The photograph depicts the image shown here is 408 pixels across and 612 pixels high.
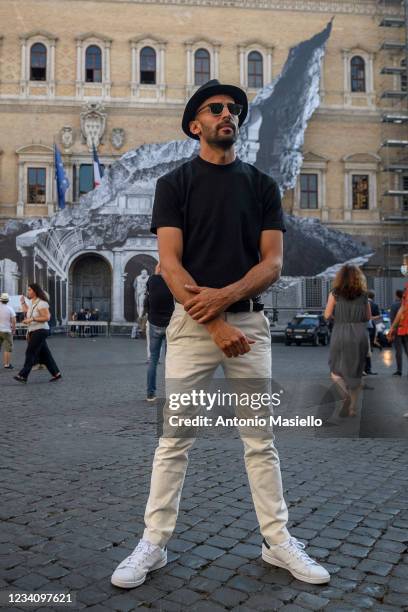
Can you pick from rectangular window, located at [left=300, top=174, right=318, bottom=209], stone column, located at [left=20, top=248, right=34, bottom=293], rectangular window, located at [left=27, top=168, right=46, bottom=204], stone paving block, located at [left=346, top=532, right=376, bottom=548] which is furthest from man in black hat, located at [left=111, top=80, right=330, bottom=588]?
rectangular window, located at [left=300, top=174, right=318, bottom=209]

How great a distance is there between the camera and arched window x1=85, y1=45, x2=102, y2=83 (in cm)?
3042

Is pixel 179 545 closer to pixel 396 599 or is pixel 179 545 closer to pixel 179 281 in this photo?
pixel 396 599

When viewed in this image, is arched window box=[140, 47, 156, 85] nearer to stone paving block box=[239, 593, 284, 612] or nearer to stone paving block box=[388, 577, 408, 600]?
stone paving block box=[388, 577, 408, 600]

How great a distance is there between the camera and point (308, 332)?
903 inches

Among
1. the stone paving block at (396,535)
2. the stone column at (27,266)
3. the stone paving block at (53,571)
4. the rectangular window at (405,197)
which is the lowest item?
the stone paving block at (396,535)

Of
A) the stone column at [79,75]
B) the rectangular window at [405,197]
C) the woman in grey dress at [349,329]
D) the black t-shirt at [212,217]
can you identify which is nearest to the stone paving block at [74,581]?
the black t-shirt at [212,217]

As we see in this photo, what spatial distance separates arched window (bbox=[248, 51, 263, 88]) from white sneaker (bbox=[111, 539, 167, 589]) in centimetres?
3128

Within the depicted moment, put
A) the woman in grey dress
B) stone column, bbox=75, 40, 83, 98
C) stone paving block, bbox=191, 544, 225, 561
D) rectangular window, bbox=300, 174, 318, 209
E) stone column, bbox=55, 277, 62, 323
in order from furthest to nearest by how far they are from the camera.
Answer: rectangular window, bbox=300, 174, 318, 209
stone column, bbox=75, 40, 83, 98
stone column, bbox=55, 277, 62, 323
the woman in grey dress
stone paving block, bbox=191, 544, 225, 561

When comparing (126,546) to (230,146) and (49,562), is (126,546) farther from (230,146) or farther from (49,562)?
(230,146)

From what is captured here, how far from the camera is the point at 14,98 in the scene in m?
29.6

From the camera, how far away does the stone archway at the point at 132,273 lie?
28.7m

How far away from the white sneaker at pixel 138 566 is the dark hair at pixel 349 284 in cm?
474

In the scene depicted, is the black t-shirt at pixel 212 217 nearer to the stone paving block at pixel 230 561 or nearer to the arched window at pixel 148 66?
the stone paving block at pixel 230 561

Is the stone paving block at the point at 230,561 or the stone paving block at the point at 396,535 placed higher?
the stone paving block at the point at 230,561
